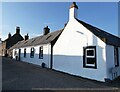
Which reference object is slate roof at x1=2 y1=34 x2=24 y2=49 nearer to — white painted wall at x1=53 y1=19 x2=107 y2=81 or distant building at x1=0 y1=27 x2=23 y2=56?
distant building at x1=0 y1=27 x2=23 y2=56

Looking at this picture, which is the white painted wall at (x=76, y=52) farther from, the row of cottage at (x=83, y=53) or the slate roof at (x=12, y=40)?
the slate roof at (x=12, y=40)

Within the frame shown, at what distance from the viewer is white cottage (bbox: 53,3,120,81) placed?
11.6 m

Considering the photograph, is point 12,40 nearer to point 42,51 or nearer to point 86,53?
point 42,51

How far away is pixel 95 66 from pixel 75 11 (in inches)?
246

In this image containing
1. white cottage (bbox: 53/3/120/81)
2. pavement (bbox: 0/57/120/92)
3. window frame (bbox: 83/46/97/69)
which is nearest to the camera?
pavement (bbox: 0/57/120/92)

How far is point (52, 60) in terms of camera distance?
17.9 metres

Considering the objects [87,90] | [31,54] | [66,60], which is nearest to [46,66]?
[66,60]

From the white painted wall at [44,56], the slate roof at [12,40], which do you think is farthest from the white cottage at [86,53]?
the slate roof at [12,40]

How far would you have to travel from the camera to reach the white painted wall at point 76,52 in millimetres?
11609

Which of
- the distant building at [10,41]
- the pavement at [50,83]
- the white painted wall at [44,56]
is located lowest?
the pavement at [50,83]

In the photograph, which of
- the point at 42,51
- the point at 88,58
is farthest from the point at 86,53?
the point at 42,51

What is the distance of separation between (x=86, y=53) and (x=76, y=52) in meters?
1.30

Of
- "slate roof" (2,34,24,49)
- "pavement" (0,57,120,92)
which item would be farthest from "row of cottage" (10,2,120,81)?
"slate roof" (2,34,24,49)

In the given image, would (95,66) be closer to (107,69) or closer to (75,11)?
(107,69)
